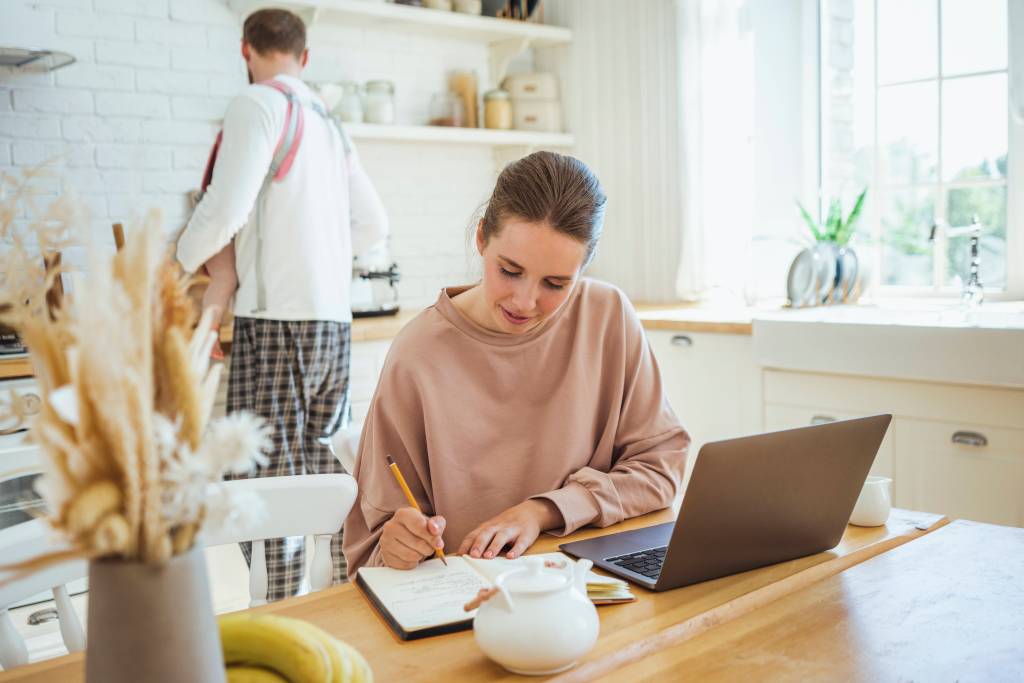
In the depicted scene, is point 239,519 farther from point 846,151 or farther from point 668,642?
point 846,151

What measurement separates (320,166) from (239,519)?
2119mm

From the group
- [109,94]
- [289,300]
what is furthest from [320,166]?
[109,94]

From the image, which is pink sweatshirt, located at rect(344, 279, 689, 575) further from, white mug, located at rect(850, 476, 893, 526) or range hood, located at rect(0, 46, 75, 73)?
range hood, located at rect(0, 46, 75, 73)

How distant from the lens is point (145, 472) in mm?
541

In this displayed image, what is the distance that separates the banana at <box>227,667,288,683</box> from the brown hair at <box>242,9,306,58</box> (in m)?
2.12

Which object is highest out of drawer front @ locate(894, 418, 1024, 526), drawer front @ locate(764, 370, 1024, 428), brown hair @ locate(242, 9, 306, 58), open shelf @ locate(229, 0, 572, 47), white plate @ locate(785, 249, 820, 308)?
open shelf @ locate(229, 0, 572, 47)

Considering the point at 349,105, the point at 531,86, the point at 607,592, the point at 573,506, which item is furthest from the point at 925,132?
the point at 607,592

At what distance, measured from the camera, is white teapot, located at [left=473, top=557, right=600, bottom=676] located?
840mm

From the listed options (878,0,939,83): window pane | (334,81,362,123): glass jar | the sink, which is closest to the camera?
the sink

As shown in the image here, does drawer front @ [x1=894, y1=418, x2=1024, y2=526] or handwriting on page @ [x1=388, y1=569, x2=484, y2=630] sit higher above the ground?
handwriting on page @ [x1=388, y1=569, x2=484, y2=630]

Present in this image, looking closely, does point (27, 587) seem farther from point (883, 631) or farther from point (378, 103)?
point (378, 103)

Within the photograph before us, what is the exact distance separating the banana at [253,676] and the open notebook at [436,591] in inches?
9.7

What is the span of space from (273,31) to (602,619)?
202 centimetres

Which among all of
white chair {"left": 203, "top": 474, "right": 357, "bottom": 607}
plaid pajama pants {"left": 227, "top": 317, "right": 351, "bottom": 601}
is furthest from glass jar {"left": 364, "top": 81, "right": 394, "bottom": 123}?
white chair {"left": 203, "top": 474, "right": 357, "bottom": 607}
